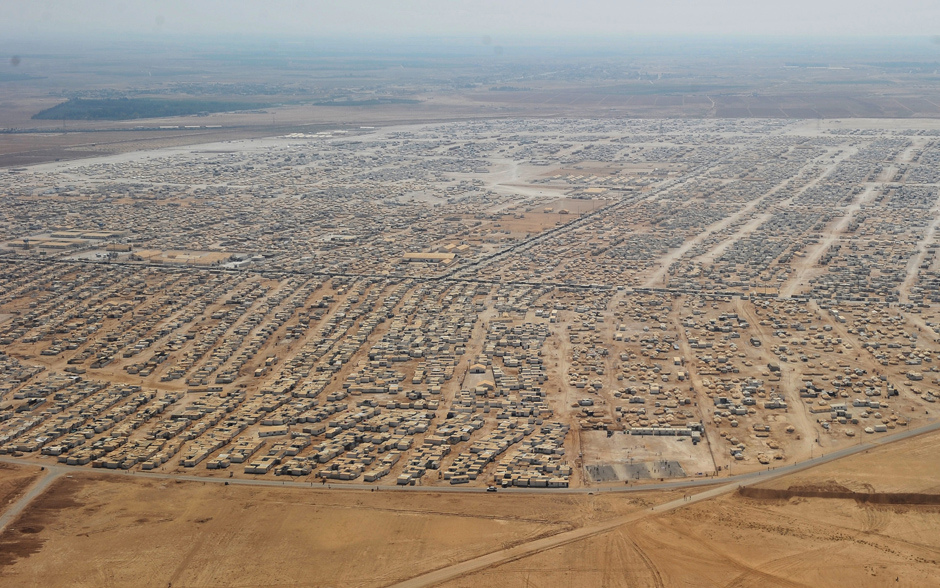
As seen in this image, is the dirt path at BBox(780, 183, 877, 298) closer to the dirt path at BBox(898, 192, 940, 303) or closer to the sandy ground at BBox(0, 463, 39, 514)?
the dirt path at BBox(898, 192, 940, 303)

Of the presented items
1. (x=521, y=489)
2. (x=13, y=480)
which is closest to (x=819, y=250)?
(x=521, y=489)

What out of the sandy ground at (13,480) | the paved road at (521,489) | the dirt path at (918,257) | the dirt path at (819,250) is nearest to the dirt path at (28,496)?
the paved road at (521,489)

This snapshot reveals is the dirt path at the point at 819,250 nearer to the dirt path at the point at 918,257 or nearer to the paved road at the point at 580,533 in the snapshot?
the dirt path at the point at 918,257

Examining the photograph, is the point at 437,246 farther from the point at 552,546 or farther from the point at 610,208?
the point at 552,546

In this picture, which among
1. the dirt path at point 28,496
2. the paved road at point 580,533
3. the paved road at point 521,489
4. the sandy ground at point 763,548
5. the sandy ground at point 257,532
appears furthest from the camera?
the dirt path at point 28,496

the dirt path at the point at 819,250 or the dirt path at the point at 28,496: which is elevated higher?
the dirt path at the point at 819,250

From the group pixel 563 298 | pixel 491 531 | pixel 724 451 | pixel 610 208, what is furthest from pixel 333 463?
pixel 610 208

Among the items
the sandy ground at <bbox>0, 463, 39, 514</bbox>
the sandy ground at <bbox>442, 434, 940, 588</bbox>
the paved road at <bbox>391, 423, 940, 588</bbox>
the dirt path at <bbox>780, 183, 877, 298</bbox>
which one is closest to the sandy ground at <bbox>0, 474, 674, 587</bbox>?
the paved road at <bbox>391, 423, 940, 588</bbox>

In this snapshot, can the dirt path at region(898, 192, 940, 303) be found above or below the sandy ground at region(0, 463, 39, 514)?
above

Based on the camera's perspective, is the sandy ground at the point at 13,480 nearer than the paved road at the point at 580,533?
No

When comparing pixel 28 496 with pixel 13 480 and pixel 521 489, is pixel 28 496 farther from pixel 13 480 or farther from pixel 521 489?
pixel 521 489

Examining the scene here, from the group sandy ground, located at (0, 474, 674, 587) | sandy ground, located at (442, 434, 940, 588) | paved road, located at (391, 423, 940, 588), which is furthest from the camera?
sandy ground, located at (0, 474, 674, 587)
